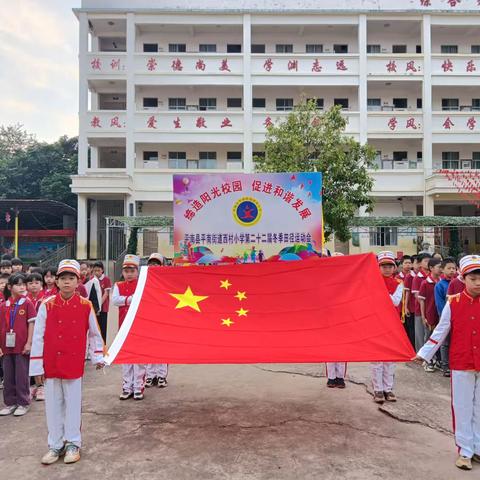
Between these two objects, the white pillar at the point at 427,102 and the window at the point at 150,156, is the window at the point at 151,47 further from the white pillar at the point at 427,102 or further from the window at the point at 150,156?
the white pillar at the point at 427,102

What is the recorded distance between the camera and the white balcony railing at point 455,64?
79.2 feet

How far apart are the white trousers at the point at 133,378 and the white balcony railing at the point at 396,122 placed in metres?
21.8

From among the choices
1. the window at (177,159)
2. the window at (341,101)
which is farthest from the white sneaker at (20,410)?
the window at (341,101)

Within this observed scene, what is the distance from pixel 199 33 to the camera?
25078 millimetres

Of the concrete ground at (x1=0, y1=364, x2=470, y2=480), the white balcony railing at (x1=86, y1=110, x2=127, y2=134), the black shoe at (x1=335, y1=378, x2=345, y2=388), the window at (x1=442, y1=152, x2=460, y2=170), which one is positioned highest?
the white balcony railing at (x1=86, y1=110, x2=127, y2=134)

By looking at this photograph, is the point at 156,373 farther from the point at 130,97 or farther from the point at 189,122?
the point at 130,97

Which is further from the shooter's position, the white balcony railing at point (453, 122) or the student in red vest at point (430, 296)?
the white balcony railing at point (453, 122)

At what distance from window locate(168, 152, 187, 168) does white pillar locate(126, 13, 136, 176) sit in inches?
85.0

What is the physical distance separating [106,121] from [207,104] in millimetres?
5667

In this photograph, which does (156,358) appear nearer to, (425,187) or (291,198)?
(291,198)

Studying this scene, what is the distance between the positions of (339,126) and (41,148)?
2371 cm

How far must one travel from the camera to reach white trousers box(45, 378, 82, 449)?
3736 millimetres

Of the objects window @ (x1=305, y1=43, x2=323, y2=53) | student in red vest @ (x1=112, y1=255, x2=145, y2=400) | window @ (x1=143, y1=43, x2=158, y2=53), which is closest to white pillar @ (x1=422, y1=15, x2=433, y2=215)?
window @ (x1=305, y1=43, x2=323, y2=53)

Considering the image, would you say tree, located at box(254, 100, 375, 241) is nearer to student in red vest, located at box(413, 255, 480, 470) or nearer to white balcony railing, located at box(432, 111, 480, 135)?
white balcony railing, located at box(432, 111, 480, 135)
